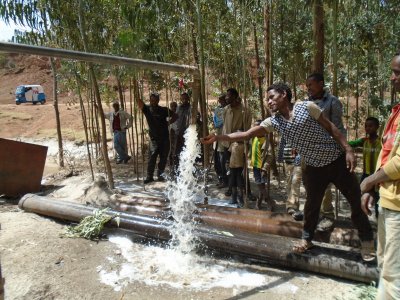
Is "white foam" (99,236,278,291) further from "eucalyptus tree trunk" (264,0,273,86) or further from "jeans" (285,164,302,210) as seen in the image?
"eucalyptus tree trunk" (264,0,273,86)

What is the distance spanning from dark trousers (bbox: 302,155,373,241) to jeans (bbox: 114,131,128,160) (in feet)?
23.5

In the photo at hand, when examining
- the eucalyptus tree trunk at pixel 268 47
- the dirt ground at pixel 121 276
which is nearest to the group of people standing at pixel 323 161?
the dirt ground at pixel 121 276

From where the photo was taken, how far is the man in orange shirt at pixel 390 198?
224cm

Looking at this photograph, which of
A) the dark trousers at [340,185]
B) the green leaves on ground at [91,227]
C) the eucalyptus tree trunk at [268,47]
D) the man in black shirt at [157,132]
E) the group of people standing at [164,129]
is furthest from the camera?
the man in black shirt at [157,132]

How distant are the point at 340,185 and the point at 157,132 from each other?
15.5ft

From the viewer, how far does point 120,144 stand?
33.0 feet

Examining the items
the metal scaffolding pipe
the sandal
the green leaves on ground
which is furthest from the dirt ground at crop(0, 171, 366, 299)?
the metal scaffolding pipe

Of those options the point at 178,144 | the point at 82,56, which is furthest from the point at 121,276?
the point at 178,144

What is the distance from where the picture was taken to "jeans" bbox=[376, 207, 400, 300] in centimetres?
225

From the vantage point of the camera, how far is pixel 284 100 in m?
3.31

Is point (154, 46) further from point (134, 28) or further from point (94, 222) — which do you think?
point (94, 222)

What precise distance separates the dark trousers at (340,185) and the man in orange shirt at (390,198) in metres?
0.81

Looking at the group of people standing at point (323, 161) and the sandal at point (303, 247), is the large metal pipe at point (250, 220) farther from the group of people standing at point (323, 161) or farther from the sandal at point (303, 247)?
the sandal at point (303, 247)

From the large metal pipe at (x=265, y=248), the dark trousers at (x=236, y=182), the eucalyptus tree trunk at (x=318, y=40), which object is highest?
the eucalyptus tree trunk at (x=318, y=40)
